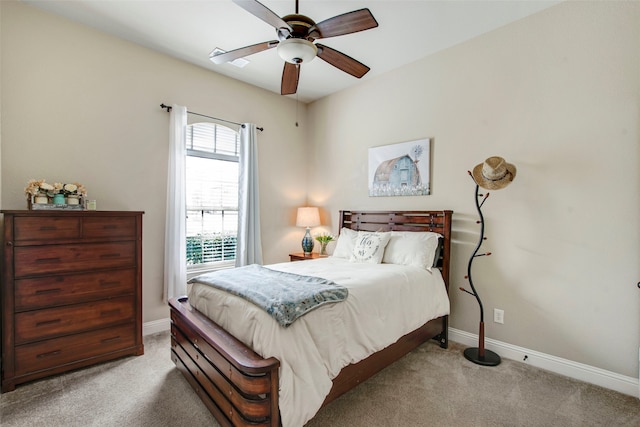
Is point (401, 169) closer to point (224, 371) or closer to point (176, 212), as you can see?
point (176, 212)

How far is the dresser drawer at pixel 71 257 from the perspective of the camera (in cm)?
218

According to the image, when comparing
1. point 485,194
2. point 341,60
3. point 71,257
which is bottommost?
point 71,257

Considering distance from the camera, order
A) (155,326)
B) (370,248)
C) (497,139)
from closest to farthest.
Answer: (497,139)
(370,248)
(155,326)

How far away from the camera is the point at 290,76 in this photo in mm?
2496

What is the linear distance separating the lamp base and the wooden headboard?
2.04 ft

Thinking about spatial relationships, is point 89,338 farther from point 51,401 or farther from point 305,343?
point 305,343

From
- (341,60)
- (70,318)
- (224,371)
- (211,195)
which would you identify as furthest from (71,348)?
(341,60)

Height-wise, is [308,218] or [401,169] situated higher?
[401,169]

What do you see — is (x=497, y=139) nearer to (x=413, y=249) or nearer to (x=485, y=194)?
(x=485, y=194)

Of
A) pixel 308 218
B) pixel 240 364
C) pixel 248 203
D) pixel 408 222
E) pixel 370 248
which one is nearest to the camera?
pixel 240 364

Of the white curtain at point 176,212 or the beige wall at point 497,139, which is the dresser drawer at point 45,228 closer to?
the beige wall at point 497,139

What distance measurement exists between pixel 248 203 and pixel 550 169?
319 centimetres

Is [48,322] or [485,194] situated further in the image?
[485,194]

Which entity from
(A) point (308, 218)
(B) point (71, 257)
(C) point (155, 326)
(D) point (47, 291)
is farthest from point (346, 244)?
(D) point (47, 291)
